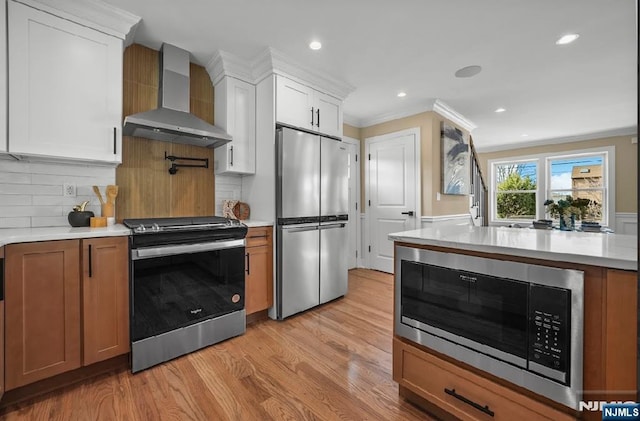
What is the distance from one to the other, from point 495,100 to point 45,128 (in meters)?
4.94

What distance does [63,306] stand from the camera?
5.46 ft

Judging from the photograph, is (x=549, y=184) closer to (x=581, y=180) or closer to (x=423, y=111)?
(x=581, y=180)

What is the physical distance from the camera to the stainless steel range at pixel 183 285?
1.90 meters

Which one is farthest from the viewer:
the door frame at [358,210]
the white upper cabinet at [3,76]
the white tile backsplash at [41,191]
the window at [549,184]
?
the window at [549,184]

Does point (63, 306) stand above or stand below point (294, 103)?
below

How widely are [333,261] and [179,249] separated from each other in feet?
5.47

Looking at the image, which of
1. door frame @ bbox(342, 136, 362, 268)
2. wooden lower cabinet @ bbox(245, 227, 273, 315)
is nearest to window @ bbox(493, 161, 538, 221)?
door frame @ bbox(342, 136, 362, 268)

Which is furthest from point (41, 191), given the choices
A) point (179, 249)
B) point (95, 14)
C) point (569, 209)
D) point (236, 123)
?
point (569, 209)

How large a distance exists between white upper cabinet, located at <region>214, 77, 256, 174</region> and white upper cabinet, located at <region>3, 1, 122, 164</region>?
88 centimetres

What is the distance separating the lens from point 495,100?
395 cm

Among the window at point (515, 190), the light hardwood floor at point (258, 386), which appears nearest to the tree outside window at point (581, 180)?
the window at point (515, 190)

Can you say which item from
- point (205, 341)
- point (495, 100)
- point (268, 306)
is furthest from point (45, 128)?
point (495, 100)

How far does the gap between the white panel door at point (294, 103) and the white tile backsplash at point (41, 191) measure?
64.8 inches

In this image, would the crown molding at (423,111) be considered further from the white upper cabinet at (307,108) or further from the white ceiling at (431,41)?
the white upper cabinet at (307,108)
